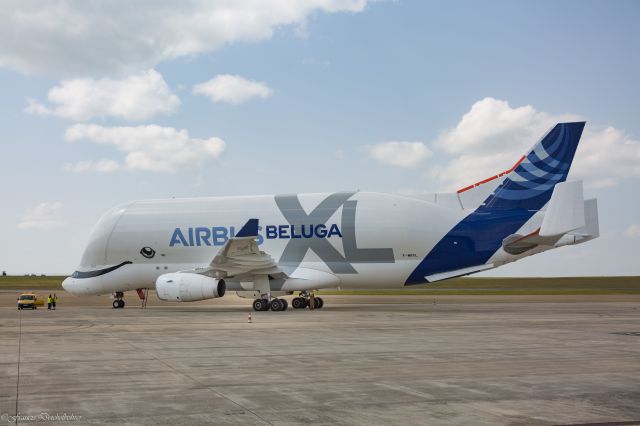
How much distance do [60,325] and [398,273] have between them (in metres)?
17.4

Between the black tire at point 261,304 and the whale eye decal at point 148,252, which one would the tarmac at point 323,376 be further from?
the whale eye decal at point 148,252

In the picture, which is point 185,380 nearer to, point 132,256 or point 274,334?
point 274,334

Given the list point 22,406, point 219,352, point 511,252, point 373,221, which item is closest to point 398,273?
point 373,221

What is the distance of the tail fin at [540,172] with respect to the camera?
115 ft

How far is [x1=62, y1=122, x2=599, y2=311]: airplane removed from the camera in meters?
34.5

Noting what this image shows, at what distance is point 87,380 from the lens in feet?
39.2

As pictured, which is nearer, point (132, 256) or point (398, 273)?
point (398, 273)

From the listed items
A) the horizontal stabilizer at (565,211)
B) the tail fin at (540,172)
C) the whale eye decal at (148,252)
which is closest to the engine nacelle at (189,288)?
the whale eye decal at (148,252)

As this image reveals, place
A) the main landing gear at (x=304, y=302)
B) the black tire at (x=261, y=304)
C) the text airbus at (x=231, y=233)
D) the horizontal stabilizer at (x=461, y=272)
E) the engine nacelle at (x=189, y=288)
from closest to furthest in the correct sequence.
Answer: the engine nacelle at (x=189, y=288) → the horizontal stabilizer at (x=461, y=272) → the black tire at (x=261, y=304) → the text airbus at (x=231, y=233) → the main landing gear at (x=304, y=302)

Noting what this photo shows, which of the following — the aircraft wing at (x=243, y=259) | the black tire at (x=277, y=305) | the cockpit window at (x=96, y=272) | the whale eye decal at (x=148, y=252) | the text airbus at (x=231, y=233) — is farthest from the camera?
the cockpit window at (x=96, y=272)

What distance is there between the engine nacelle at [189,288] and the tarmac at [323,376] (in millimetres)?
11556

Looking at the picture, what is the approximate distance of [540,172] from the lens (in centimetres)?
3534

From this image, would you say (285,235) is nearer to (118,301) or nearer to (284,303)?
(284,303)

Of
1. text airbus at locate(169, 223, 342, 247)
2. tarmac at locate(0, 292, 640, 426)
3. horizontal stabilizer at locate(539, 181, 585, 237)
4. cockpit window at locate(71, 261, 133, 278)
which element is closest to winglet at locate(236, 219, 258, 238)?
text airbus at locate(169, 223, 342, 247)
